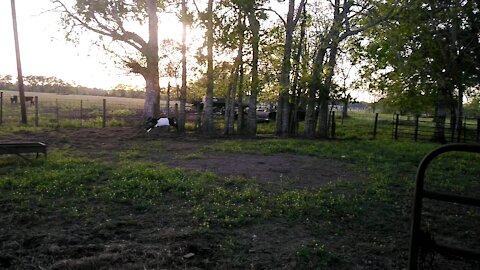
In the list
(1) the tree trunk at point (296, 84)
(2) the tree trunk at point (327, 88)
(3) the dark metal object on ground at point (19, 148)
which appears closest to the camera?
(3) the dark metal object on ground at point (19, 148)

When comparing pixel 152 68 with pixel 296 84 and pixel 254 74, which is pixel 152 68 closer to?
pixel 254 74

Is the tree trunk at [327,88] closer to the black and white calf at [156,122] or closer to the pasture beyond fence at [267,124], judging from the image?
the pasture beyond fence at [267,124]

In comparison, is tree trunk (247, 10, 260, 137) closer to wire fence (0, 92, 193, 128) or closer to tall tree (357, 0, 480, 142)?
tall tree (357, 0, 480, 142)

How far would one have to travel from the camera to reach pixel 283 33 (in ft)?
64.8

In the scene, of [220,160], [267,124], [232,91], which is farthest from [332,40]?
[267,124]

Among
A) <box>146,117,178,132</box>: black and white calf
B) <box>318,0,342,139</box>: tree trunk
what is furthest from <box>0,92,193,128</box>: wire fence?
<box>318,0,342,139</box>: tree trunk

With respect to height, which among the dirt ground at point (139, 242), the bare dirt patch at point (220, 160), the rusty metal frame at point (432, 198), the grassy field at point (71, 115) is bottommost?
the bare dirt patch at point (220, 160)

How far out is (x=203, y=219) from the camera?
18.8ft

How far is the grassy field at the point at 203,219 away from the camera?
4.42 metres

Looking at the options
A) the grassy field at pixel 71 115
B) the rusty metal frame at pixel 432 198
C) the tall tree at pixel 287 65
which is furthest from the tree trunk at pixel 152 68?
the rusty metal frame at pixel 432 198

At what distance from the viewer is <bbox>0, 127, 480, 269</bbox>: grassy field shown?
4.42 metres

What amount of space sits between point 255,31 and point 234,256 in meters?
15.2

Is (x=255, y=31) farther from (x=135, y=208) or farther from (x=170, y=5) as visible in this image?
(x=135, y=208)

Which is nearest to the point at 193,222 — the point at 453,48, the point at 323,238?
the point at 323,238
